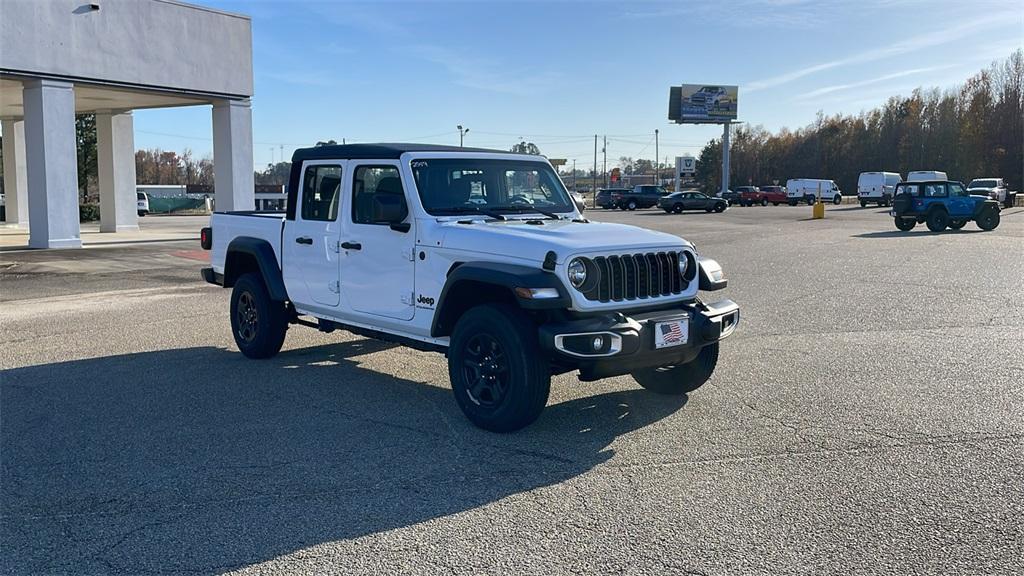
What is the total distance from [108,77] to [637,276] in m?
20.1

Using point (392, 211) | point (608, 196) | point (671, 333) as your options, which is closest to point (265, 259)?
point (392, 211)

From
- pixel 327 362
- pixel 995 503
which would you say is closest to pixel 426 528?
pixel 995 503

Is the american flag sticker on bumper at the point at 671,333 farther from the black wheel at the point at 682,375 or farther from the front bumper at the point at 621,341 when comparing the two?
the black wheel at the point at 682,375

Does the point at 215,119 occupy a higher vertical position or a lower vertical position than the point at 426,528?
higher

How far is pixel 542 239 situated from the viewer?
5.80 meters

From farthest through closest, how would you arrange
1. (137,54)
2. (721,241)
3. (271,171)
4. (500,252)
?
(271,171) → (721,241) → (137,54) → (500,252)

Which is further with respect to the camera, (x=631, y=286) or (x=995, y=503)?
(x=631, y=286)

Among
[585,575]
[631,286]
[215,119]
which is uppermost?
[215,119]

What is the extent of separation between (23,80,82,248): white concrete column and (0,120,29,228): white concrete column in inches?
467

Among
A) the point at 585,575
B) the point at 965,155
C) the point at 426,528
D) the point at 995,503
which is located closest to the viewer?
the point at 585,575

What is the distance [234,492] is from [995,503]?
13.4 feet

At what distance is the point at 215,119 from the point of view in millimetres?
25750

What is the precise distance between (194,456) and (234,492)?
799mm

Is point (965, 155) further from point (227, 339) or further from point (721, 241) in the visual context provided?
point (227, 339)
